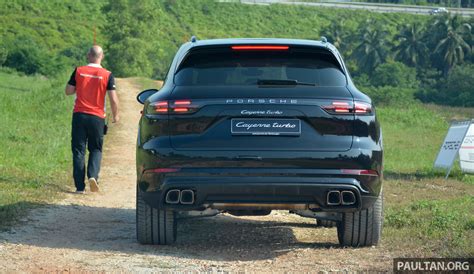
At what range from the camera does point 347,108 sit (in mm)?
7949

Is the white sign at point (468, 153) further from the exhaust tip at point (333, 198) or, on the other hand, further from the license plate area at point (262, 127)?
the license plate area at point (262, 127)

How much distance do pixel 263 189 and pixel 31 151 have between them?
33.7 feet

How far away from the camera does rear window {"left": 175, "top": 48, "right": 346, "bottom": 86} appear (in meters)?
8.30

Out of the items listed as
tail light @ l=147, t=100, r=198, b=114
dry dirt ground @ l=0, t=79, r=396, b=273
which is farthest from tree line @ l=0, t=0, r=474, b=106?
tail light @ l=147, t=100, r=198, b=114

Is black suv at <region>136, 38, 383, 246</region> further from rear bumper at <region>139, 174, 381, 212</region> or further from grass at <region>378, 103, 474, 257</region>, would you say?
grass at <region>378, 103, 474, 257</region>

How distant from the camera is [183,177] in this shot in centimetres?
788

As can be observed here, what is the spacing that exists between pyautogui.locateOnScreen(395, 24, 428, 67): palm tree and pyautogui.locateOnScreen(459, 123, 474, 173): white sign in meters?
79.9

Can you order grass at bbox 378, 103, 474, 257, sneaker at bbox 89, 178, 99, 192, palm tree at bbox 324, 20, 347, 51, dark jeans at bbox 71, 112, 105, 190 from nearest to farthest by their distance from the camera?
grass at bbox 378, 103, 474, 257
dark jeans at bbox 71, 112, 105, 190
sneaker at bbox 89, 178, 99, 192
palm tree at bbox 324, 20, 347, 51

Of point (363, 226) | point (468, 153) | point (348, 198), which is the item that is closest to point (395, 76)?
point (468, 153)

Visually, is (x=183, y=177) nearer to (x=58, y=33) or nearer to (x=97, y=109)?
(x=97, y=109)

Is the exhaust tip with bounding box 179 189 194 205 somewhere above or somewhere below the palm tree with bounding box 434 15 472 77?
above

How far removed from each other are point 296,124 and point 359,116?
0.51 m

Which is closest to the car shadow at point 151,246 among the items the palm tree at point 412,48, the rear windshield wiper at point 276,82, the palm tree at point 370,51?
the rear windshield wiper at point 276,82

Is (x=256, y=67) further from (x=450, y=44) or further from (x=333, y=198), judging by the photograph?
(x=450, y=44)
